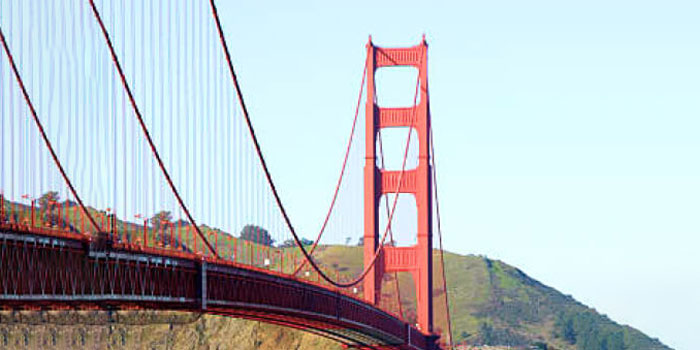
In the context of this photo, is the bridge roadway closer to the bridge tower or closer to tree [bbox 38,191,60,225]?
tree [bbox 38,191,60,225]

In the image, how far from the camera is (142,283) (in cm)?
5269

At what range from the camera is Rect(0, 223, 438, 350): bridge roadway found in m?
45.2

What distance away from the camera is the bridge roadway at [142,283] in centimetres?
4519

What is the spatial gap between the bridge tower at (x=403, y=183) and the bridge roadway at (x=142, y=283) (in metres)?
15.9

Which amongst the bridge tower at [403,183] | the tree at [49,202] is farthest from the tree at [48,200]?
the bridge tower at [403,183]

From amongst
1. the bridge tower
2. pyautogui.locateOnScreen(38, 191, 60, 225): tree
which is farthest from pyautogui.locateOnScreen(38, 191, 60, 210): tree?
the bridge tower

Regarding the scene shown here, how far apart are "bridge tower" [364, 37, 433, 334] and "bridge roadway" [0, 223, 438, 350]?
15.9 m

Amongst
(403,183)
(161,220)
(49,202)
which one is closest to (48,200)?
(49,202)

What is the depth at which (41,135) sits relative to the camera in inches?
2103

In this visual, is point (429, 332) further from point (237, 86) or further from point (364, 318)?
point (237, 86)

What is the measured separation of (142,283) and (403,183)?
4591cm

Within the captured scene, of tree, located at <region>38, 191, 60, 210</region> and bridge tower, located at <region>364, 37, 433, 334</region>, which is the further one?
bridge tower, located at <region>364, 37, 433, 334</region>

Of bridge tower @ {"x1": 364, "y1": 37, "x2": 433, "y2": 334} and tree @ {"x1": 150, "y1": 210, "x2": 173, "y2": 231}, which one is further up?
bridge tower @ {"x1": 364, "y1": 37, "x2": 433, "y2": 334}

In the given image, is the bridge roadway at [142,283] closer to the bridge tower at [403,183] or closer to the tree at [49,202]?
the tree at [49,202]
